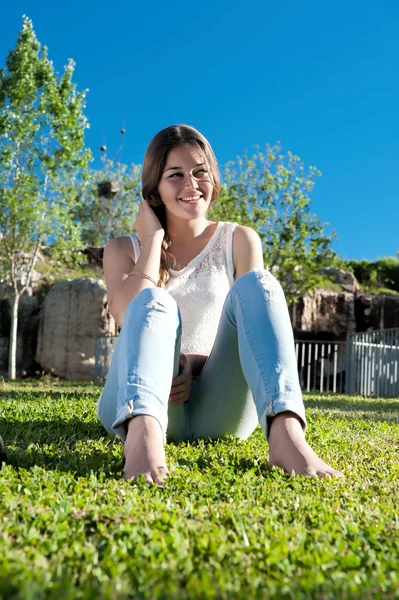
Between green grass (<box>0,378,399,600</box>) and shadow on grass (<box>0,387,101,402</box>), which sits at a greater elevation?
green grass (<box>0,378,399,600</box>)

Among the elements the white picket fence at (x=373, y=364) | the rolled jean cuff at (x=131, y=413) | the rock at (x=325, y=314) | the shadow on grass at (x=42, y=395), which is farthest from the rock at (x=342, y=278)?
the rolled jean cuff at (x=131, y=413)

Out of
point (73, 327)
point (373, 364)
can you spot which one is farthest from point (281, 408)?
point (73, 327)

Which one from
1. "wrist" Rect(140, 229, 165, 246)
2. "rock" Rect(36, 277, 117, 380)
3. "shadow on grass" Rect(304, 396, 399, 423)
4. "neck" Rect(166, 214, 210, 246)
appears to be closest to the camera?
"wrist" Rect(140, 229, 165, 246)

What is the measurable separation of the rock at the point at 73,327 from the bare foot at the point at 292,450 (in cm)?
1265

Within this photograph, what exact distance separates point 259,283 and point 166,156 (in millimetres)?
1098

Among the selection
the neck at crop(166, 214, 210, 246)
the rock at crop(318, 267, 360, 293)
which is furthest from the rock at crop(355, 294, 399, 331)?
the neck at crop(166, 214, 210, 246)

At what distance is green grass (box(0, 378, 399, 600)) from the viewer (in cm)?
108

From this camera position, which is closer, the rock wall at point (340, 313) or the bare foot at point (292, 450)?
the bare foot at point (292, 450)

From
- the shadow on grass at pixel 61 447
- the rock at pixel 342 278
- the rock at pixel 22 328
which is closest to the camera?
the shadow on grass at pixel 61 447

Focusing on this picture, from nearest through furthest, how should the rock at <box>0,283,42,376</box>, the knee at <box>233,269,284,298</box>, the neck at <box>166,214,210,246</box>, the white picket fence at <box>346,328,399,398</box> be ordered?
the knee at <box>233,269,284,298</box> → the neck at <box>166,214,210,246</box> → the white picket fence at <box>346,328,399,398</box> → the rock at <box>0,283,42,376</box>

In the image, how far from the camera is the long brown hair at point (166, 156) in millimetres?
3078

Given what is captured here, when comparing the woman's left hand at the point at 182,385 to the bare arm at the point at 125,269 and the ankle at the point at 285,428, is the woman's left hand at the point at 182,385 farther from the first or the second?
the ankle at the point at 285,428

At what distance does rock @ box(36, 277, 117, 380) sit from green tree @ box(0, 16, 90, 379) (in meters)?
0.86

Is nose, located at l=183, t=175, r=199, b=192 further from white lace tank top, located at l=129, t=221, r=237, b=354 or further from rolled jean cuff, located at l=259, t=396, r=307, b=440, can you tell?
rolled jean cuff, located at l=259, t=396, r=307, b=440
